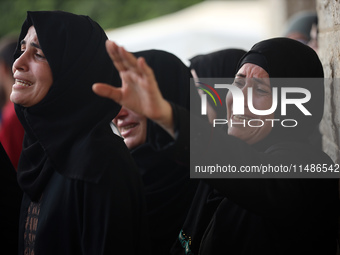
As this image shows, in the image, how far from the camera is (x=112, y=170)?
1791mm

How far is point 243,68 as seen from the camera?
6.43 ft

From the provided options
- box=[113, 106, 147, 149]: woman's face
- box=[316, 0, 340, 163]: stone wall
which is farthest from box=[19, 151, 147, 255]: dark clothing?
box=[316, 0, 340, 163]: stone wall

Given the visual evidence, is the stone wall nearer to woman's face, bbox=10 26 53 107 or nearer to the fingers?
the fingers

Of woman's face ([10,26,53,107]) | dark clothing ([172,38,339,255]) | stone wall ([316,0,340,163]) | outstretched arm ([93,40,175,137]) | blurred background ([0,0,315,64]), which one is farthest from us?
blurred background ([0,0,315,64])

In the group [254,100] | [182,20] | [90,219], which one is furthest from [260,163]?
[182,20]

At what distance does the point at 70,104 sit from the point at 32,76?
184 millimetres

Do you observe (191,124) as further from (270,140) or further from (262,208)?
(270,140)

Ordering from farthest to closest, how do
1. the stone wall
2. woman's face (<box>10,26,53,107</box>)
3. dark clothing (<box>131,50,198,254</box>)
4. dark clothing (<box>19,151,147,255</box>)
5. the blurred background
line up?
the blurred background → dark clothing (<box>131,50,198,254</box>) → the stone wall → woman's face (<box>10,26,53,107</box>) → dark clothing (<box>19,151,147,255</box>)

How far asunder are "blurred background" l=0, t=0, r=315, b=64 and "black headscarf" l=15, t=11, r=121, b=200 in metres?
5.17

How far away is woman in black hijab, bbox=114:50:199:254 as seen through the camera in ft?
7.42

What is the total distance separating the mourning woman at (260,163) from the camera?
4.95 feet

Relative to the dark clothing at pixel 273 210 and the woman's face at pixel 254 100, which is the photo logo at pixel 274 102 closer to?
the woman's face at pixel 254 100

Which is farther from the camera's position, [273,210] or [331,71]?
[331,71]

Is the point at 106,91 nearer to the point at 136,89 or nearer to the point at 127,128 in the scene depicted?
the point at 136,89
